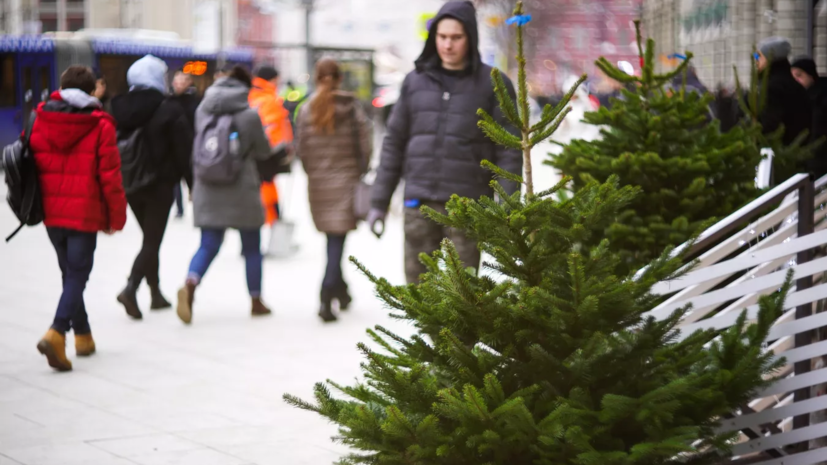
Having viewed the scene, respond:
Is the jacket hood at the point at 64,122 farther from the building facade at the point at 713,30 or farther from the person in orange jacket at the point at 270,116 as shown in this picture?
the building facade at the point at 713,30

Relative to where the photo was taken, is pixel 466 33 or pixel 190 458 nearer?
pixel 190 458

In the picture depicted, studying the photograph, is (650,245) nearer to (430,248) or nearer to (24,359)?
(430,248)

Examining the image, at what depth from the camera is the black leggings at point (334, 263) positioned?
9109 mm

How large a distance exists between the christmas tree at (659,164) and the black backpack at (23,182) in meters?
3.12

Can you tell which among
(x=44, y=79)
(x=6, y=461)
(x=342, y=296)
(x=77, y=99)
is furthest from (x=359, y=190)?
(x=44, y=79)

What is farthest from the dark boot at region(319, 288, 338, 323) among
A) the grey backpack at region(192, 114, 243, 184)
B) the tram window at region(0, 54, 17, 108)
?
the tram window at region(0, 54, 17, 108)

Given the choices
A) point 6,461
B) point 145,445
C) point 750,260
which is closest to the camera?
point 750,260

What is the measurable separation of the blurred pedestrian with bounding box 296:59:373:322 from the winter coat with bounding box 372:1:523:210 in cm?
262

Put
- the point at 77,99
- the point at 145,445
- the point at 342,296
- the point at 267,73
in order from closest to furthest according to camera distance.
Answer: the point at 145,445, the point at 77,99, the point at 342,296, the point at 267,73

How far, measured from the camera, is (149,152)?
29.8 feet

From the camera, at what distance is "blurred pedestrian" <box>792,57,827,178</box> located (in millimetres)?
8453

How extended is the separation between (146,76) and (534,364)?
20.5ft

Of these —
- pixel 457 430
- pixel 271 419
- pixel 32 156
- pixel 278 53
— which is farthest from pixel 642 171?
pixel 278 53

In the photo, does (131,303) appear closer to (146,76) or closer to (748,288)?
(146,76)
